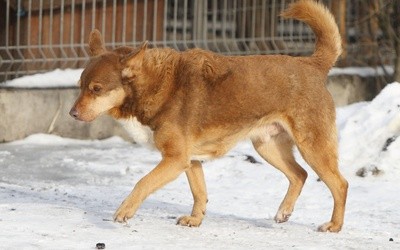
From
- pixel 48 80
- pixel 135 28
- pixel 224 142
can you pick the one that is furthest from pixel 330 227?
pixel 135 28

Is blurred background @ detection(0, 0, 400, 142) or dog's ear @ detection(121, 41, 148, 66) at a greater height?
dog's ear @ detection(121, 41, 148, 66)

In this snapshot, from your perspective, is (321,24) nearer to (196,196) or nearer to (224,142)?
(224,142)

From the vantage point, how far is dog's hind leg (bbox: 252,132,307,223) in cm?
827

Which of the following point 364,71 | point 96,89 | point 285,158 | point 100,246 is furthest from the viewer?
point 364,71

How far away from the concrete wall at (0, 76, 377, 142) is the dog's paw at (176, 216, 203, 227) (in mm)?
4177

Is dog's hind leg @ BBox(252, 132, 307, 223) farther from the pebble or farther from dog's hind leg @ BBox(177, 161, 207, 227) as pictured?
the pebble

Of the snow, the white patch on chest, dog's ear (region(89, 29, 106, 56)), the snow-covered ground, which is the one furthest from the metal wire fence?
the white patch on chest

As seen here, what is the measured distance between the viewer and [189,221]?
7773mm

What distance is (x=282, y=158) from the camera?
8383mm

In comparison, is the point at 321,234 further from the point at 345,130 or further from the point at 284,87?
the point at 345,130

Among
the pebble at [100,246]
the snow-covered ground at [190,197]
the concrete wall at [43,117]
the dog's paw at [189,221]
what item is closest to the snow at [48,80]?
the concrete wall at [43,117]

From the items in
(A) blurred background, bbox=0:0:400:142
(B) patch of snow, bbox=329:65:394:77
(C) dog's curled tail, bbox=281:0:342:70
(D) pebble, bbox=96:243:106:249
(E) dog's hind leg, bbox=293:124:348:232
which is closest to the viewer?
(D) pebble, bbox=96:243:106:249

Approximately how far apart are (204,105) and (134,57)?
1.85 ft

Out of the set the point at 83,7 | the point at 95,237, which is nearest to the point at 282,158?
the point at 95,237
